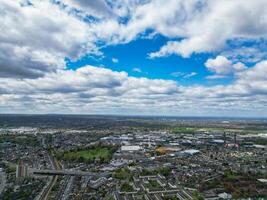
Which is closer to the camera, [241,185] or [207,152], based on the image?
[241,185]

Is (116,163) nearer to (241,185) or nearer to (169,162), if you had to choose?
(169,162)

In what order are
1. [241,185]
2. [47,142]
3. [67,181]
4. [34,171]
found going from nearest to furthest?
Result: [241,185], [67,181], [34,171], [47,142]

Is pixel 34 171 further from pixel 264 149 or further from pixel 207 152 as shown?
pixel 264 149

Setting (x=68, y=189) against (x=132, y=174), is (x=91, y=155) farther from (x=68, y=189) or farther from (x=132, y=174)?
(x=68, y=189)

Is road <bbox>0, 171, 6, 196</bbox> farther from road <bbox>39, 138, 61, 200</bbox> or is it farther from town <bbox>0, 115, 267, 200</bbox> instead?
road <bbox>39, 138, 61, 200</bbox>

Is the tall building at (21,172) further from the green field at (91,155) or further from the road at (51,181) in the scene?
the green field at (91,155)

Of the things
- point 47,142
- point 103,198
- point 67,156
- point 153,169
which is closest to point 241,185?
point 153,169

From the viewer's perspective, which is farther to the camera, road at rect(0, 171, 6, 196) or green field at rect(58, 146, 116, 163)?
green field at rect(58, 146, 116, 163)

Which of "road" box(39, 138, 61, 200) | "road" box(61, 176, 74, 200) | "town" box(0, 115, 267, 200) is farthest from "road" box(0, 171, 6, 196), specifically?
"road" box(61, 176, 74, 200)

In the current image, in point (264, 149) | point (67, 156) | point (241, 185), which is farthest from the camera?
point (264, 149)
